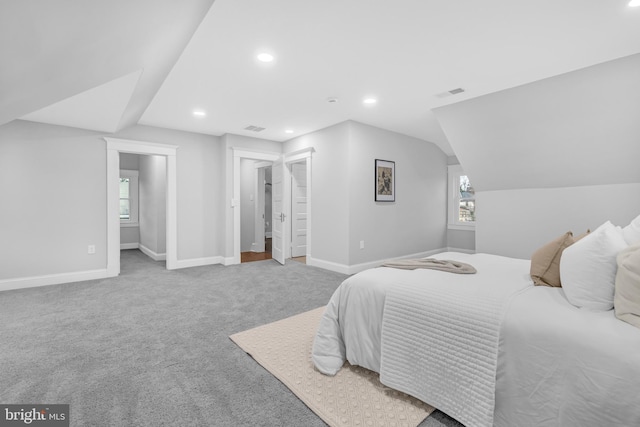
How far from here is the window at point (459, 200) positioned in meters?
6.63

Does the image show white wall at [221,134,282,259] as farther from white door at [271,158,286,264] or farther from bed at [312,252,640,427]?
bed at [312,252,640,427]

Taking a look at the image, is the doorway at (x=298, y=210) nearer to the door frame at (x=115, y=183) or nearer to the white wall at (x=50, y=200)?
the door frame at (x=115, y=183)

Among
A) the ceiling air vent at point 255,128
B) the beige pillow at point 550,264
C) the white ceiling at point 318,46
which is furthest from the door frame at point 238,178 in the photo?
the beige pillow at point 550,264

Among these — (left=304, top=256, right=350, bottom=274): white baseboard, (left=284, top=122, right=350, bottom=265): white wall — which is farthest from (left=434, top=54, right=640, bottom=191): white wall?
(left=304, top=256, right=350, bottom=274): white baseboard

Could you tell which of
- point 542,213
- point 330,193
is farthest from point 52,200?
point 542,213

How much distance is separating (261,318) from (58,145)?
3.94 meters

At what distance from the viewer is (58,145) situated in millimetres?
4297

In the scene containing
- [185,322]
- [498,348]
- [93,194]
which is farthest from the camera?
[93,194]

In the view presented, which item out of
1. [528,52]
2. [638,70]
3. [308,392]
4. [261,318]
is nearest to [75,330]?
[261,318]

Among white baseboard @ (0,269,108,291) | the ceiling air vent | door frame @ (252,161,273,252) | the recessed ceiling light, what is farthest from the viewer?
door frame @ (252,161,273,252)

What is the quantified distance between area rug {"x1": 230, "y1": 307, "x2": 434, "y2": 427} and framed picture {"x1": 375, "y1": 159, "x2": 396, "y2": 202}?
3240 millimetres

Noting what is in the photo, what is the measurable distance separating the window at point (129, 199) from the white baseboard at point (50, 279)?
333 centimetres

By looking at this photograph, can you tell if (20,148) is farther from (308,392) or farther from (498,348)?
(498,348)

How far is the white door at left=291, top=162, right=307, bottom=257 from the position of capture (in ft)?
20.6
